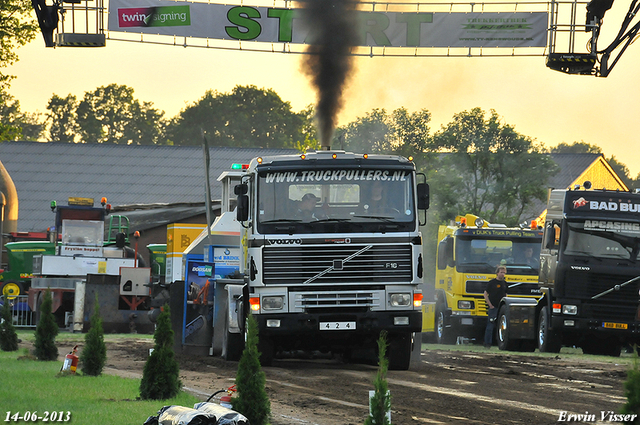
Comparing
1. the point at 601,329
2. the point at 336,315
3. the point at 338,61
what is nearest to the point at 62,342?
the point at 338,61

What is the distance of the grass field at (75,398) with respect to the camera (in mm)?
9562

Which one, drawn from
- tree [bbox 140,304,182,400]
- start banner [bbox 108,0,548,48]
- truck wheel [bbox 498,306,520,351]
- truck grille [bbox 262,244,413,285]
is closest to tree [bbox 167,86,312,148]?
start banner [bbox 108,0,548,48]

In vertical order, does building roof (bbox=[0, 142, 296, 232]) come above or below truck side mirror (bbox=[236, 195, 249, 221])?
above

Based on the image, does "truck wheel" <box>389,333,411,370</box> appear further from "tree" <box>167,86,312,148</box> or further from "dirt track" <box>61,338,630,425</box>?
"tree" <box>167,86,312,148</box>

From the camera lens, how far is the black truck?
1864 cm

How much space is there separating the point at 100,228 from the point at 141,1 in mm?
9965

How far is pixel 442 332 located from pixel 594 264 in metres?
7.22

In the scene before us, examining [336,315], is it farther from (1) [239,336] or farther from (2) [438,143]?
(2) [438,143]

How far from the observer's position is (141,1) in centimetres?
2283

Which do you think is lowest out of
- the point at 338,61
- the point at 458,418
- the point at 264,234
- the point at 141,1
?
the point at 458,418

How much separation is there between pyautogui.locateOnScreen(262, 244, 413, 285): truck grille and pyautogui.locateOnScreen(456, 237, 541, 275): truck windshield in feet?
36.5
